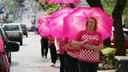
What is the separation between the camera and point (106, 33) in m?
9.84

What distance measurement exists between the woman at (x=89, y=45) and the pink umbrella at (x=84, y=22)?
2.46ft

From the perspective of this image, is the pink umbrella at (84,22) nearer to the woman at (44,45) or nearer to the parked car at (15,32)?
the woman at (44,45)

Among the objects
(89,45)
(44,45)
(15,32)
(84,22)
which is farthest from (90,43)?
(15,32)

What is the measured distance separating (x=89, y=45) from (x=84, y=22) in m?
1.29

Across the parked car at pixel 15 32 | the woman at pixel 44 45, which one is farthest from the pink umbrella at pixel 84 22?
the parked car at pixel 15 32

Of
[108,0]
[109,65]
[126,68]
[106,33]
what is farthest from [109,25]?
[108,0]

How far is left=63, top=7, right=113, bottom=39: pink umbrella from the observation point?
388 inches

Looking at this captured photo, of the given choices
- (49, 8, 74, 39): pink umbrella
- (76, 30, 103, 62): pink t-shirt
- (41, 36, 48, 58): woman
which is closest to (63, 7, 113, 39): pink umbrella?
(76, 30, 103, 62): pink t-shirt

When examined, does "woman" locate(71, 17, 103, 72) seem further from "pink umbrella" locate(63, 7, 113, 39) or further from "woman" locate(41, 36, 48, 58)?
"woman" locate(41, 36, 48, 58)

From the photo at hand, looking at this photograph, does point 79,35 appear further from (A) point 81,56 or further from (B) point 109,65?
(B) point 109,65

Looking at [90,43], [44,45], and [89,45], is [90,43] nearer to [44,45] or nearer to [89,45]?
[89,45]

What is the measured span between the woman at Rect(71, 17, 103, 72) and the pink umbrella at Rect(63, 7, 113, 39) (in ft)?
2.46

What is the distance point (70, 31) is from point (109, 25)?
831 millimetres

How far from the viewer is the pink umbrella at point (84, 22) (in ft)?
32.3
